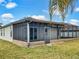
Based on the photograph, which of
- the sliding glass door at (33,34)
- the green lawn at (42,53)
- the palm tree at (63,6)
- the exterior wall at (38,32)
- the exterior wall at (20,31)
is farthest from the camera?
the exterior wall at (20,31)

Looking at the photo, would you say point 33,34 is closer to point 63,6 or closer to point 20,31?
point 20,31

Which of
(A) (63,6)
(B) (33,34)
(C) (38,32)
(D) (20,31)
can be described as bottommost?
(B) (33,34)

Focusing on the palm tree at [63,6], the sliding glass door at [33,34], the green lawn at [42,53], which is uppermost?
the palm tree at [63,6]

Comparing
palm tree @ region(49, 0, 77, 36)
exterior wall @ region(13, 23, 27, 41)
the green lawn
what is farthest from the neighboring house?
palm tree @ region(49, 0, 77, 36)

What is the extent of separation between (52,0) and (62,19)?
1.25 m

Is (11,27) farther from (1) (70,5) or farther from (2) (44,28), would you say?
(1) (70,5)

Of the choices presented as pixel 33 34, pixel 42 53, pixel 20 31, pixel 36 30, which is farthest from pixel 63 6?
pixel 20 31

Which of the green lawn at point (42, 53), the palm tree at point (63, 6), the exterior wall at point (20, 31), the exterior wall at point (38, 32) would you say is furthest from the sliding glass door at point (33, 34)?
the palm tree at point (63, 6)

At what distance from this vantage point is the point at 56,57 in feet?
35.1

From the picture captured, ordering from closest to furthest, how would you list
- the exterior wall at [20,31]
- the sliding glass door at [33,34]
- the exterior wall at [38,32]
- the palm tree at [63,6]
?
the palm tree at [63,6] → the sliding glass door at [33,34] → the exterior wall at [38,32] → the exterior wall at [20,31]

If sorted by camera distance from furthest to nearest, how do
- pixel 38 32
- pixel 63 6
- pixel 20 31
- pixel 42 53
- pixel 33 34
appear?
1. pixel 20 31
2. pixel 38 32
3. pixel 33 34
4. pixel 42 53
5. pixel 63 6

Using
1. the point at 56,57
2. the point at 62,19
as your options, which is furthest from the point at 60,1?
the point at 56,57

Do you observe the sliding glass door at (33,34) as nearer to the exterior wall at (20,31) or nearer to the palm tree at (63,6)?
the exterior wall at (20,31)

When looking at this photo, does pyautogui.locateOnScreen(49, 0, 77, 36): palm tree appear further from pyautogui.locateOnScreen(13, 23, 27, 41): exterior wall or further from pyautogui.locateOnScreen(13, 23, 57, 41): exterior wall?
pyautogui.locateOnScreen(13, 23, 27, 41): exterior wall
